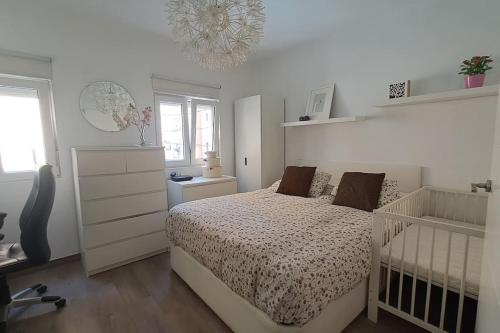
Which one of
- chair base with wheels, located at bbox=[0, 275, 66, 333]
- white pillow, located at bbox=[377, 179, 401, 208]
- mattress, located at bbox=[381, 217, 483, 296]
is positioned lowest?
chair base with wheels, located at bbox=[0, 275, 66, 333]

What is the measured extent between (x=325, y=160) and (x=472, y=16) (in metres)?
1.86

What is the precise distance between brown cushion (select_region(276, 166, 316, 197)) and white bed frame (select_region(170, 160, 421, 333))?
37.2 inches

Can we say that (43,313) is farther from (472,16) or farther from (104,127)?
(472,16)

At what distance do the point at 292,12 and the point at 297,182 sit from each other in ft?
5.96

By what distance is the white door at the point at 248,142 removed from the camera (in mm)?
3355

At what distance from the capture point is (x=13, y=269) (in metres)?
1.65

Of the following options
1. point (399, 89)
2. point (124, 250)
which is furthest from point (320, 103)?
point (124, 250)

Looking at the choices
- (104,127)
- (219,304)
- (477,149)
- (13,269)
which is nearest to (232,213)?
(219,304)

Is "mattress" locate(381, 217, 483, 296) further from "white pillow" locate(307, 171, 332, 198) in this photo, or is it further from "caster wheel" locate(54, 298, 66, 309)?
"caster wheel" locate(54, 298, 66, 309)

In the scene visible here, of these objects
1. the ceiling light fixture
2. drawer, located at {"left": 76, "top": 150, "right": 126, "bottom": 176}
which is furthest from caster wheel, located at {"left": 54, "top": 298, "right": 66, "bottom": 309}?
the ceiling light fixture

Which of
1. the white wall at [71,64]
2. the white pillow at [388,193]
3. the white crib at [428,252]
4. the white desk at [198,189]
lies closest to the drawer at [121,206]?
the white desk at [198,189]

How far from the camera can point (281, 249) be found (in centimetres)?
142

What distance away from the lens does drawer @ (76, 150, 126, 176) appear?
2.22m

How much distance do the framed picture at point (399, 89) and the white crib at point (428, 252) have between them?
0.92 meters
